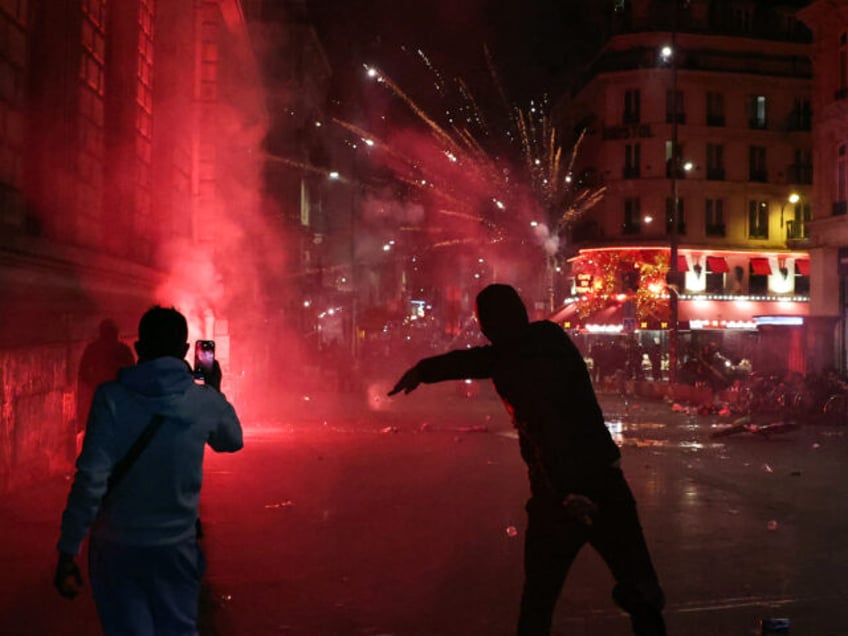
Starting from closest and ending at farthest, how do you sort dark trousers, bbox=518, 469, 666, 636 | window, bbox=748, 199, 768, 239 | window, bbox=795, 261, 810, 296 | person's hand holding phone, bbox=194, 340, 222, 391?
dark trousers, bbox=518, 469, 666, 636 < person's hand holding phone, bbox=194, 340, 222, 391 < window, bbox=795, 261, 810, 296 < window, bbox=748, 199, 768, 239

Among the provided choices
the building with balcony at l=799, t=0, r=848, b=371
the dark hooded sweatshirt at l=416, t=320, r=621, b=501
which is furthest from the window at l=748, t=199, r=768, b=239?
the dark hooded sweatshirt at l=416, t=320, r=621, b=501

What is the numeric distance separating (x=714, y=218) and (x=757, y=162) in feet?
12.7

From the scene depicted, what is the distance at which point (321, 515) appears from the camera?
29.1ft

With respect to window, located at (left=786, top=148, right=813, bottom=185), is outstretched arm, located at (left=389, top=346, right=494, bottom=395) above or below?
below

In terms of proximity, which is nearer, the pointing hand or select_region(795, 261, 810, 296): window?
the pointing hand

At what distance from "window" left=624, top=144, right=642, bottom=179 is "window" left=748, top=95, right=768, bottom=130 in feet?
19.8

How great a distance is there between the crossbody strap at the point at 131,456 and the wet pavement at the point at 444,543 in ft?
7.21

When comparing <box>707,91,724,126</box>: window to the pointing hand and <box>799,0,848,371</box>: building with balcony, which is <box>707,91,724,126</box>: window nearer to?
<box>799,0,848,371</box>: building with balcony

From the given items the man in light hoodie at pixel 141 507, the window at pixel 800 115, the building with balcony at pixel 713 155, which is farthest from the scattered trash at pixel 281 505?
the window at pixel 800 115

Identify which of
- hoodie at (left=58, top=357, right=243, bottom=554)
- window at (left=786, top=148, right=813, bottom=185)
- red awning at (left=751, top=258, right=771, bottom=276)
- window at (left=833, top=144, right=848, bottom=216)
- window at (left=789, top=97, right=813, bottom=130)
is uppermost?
window at (left=789, top=97, right=813, bottom=130)

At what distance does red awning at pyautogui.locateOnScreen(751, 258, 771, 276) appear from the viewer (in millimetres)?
47625

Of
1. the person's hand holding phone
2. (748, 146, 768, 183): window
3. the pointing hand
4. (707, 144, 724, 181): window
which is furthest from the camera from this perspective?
(748, 146, 768, 183): window

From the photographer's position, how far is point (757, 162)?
161 feet

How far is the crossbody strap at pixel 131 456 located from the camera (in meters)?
3.50
